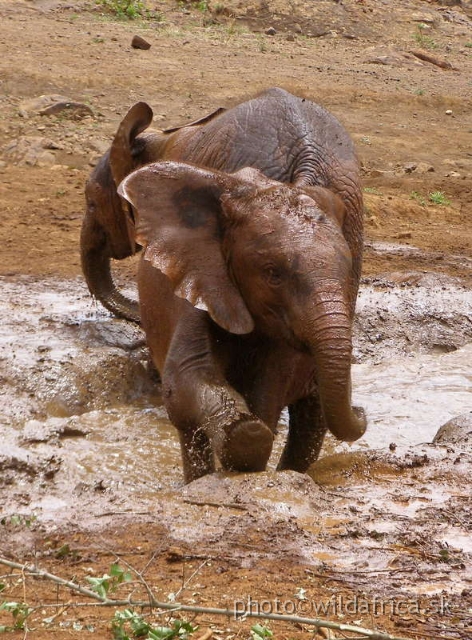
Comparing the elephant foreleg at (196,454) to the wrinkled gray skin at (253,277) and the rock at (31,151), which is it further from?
the rock at (31,151)

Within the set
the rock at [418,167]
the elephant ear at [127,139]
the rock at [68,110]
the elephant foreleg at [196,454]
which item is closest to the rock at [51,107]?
the rock at [68,110]

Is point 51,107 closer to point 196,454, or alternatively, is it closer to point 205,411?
point 196,454

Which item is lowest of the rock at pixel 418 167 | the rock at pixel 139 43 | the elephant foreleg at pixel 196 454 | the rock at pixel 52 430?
the rock at pixel 418 167

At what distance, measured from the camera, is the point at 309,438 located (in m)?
6.17

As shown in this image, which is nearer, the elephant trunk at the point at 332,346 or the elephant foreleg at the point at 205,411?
the elephant trunk at the point at 332,346

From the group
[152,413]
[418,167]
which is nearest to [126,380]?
[152,413]

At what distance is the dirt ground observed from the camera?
12.7 feet

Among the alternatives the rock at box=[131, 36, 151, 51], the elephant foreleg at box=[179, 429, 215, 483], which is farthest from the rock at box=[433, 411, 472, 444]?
the rock at box=[131, 36, 151, 51]

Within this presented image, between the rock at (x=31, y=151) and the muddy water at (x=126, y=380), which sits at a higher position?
the muddy water at (x=126, y=380)

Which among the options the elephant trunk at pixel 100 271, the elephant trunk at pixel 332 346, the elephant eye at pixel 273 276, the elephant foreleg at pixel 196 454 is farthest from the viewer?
the elephant trunk at pixel 100 271

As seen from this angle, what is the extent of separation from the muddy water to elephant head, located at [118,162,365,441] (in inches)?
42.7

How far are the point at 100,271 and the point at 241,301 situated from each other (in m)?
3.43

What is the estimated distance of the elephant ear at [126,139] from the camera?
688 cm

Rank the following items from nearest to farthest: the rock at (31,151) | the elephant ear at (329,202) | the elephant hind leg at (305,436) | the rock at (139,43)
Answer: the elephant ear at (329,202) < the elephant hind leg at (305,436) < the rock at (31,151) < the rock at (139,43)
